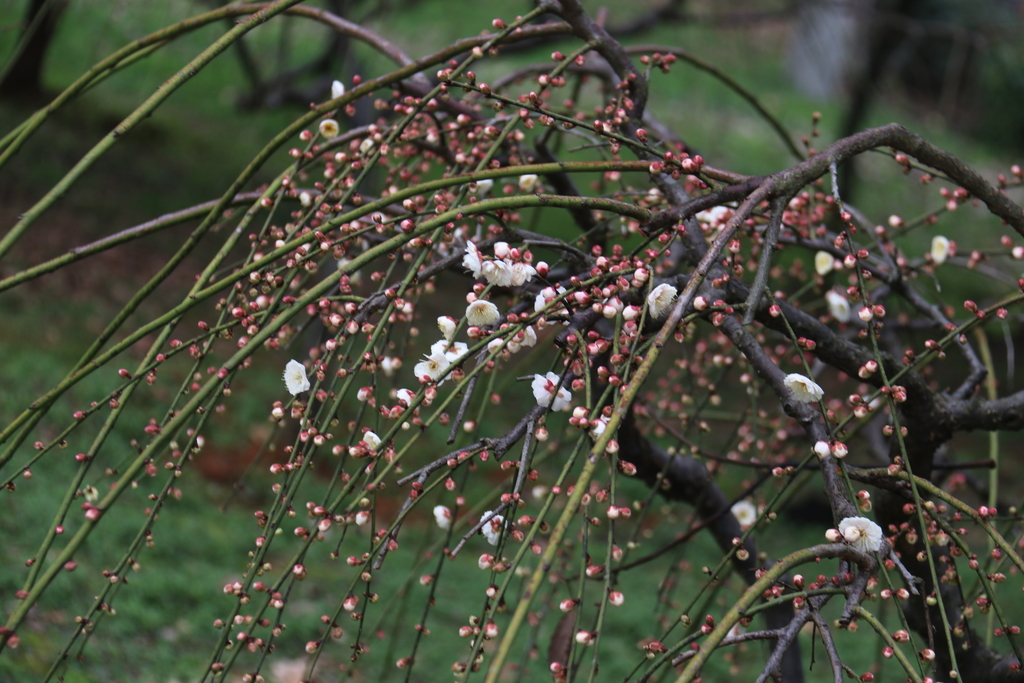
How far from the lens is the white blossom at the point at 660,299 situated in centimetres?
81

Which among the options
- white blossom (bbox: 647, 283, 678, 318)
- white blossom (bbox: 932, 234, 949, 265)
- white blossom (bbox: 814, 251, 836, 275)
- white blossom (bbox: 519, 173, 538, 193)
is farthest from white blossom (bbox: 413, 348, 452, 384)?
white blossom (bbox: 932, 234, 949, 265)

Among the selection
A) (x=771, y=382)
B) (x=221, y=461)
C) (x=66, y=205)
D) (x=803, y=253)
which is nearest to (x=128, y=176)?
(x=66, y=205)

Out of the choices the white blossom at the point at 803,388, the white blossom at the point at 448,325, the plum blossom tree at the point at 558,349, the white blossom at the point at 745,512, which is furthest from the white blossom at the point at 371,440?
the white blossom at the point at 745,512

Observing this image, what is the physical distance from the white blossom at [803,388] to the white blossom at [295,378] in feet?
1.65

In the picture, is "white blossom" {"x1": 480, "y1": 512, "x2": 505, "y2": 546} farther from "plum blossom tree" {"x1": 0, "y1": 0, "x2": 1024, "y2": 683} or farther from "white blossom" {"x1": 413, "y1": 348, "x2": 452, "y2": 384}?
"white blossom" {"x1": 413, "y1": 348, "x2": 452, "y2": 384}

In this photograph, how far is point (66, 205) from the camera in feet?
16.6

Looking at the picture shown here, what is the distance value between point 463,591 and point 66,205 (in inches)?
147

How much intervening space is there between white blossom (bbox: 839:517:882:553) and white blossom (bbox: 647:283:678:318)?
254 mm

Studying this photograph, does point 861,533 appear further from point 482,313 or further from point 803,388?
point 482,313

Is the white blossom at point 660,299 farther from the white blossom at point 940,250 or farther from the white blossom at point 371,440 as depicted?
the white blossom at point 940,250

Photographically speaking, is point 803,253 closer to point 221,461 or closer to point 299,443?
point 221,461

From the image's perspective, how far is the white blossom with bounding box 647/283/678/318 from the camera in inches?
31.8

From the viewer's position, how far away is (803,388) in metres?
0.79

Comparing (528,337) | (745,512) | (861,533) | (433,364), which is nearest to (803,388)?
(861,533)
